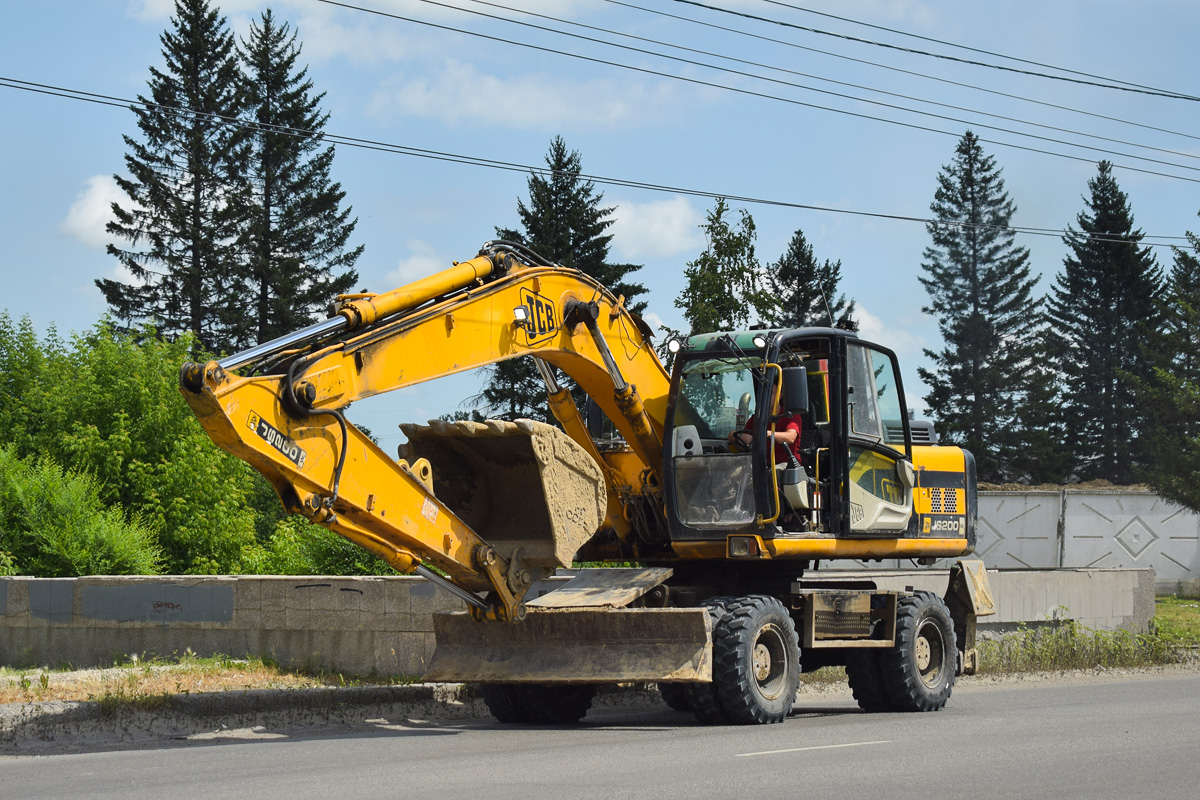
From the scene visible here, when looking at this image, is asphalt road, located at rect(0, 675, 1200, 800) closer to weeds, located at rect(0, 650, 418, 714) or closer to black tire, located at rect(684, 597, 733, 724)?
black tire, located at rect(684, 597, 733, 724)

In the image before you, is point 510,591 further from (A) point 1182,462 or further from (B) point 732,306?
(A) point 1182,462

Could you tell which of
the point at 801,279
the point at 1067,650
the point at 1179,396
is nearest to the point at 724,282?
the point at 1067,650

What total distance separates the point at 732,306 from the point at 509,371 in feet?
77.8

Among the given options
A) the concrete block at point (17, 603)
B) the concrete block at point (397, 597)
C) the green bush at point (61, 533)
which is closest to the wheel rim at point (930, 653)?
the concrete block at point (397, 597)

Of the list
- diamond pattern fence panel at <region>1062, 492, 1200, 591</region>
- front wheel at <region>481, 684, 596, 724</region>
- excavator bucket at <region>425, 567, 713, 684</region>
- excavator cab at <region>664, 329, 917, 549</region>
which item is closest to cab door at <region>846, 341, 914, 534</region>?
excavator cab at <region>664, 329, 917, 549</region>

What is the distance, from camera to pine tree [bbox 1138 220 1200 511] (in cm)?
3991

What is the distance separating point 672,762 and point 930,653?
542 centimetres

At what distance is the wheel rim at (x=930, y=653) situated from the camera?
1309cm

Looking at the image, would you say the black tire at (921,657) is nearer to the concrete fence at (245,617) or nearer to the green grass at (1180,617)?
the concrete fence at (245,617)

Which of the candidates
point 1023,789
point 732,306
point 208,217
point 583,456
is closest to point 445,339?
point 583,456

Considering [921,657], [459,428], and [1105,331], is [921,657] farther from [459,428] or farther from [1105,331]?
[1105,331]

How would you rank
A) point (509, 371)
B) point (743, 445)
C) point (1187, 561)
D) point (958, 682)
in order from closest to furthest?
point (743, 445), point (958, 682), point (1187, 561), point (509, 371)

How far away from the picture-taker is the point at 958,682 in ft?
54.6

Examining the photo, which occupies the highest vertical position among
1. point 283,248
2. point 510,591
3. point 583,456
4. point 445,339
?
point 283,248
